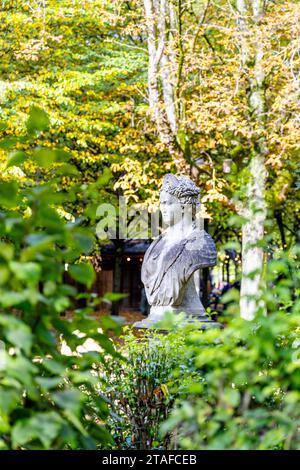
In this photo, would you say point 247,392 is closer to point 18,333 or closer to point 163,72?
point 18,333

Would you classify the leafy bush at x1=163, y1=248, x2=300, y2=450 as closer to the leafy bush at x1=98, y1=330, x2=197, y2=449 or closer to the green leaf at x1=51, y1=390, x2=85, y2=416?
the green leaf at x1=51, y1=390, x2=85, y2=416

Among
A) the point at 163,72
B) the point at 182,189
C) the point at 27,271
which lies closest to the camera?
the point at 27,271

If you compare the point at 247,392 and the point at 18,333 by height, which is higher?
the point at 18,333

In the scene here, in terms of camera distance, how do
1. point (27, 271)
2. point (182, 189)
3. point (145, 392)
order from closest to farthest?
1. point (27, 271)
2. point (145, 392)
3. point (182, 189)

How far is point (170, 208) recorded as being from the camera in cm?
897

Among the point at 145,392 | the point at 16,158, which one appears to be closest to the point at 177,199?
the point at 145,392

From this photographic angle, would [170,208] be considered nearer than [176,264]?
No

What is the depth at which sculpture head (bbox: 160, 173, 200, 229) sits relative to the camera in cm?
893

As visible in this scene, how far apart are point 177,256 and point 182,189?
0.86 metres

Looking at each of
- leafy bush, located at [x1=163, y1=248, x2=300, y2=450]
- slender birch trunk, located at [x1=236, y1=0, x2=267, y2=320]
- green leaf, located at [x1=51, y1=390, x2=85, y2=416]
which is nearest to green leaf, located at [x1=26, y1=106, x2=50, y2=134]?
leafy bush, located at [x1=163, y1=248, x2=300, y2=450]

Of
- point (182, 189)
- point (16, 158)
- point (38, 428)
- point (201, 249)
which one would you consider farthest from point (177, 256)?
point (38, 428)

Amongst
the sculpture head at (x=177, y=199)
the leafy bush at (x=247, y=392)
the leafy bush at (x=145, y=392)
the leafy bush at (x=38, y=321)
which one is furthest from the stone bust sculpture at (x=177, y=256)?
the leafy bush at (x=38, y=321)

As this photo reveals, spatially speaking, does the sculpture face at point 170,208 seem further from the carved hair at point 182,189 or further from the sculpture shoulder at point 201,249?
the sculpture shoulder at point 201,249

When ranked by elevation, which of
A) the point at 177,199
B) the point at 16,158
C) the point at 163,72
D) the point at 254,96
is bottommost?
the point at 16,158
